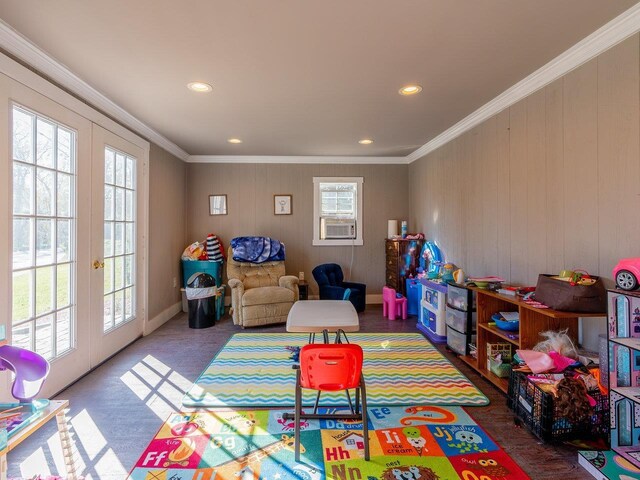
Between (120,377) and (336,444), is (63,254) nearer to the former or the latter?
(120,377)

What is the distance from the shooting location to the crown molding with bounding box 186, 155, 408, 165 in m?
5.46

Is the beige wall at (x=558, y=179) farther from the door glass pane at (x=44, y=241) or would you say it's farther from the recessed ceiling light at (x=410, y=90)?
the door glass pane at (x=44, y=241)

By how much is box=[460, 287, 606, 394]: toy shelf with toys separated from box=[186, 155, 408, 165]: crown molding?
3227mm

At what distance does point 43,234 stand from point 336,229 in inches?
154

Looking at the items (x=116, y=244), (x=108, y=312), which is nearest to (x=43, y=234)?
(x=116, y=244)

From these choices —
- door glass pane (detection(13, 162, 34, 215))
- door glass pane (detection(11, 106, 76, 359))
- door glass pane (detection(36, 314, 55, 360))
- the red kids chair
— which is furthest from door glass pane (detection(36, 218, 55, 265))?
the red kids chair

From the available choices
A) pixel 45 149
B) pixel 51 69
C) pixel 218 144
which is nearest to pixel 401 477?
pixel 45 149

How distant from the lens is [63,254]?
2.65 metres

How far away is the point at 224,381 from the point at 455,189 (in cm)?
330

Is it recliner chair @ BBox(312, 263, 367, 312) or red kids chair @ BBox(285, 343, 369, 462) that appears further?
recliner chair @ BBox(312, 263, 367, 312)

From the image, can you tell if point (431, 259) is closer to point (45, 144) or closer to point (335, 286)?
point (335, 286)

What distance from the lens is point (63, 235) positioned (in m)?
2.65

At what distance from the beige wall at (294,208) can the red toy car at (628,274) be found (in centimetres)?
392

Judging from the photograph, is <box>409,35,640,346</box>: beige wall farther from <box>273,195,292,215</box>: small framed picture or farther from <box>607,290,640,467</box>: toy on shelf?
<box>273,195,292,215</box>: small framed picture
